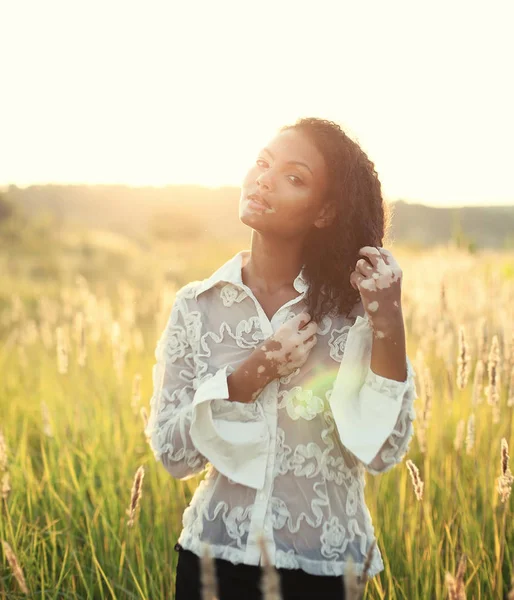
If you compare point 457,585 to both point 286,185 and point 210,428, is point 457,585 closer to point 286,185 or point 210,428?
point 210,428

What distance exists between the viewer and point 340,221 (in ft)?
6.34

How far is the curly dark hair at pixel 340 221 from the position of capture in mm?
1888

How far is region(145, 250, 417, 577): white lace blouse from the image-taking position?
5.59ft

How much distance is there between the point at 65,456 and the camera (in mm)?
3250

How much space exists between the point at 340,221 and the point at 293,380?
0.47 meters

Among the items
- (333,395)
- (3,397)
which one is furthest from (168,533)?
(3,397)

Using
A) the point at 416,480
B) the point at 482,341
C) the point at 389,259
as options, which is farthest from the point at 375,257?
the point at 482,341

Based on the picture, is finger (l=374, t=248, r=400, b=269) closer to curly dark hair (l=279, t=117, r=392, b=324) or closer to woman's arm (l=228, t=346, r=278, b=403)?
curly dark hair (l=279, t=117, r=392, b=324)

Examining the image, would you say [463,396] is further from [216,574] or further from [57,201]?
[57,201]

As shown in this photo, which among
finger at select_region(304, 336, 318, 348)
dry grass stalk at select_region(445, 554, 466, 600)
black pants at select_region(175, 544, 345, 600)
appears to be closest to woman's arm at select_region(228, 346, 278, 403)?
finger at select_region(304, 336, 318, 348)

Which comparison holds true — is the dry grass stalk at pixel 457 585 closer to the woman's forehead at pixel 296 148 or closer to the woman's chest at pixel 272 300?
the woman's chest at pixel 272 300

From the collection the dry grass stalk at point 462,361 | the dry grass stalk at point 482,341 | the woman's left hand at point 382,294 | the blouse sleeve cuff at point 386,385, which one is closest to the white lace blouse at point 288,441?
the blouse sleeve cuff at point 386,385

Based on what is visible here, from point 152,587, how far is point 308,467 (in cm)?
94

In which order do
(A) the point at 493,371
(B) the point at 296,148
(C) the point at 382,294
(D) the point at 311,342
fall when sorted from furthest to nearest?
(A) the point at 493,371
(B) the point at 296,148
(D) the point at 311,342
(C) the point at 382,294
